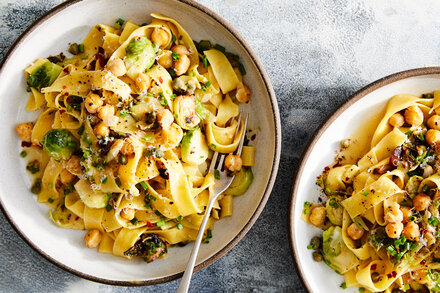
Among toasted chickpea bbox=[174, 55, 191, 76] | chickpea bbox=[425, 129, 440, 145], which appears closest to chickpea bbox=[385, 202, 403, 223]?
chickpea bbox=[425, 129, 440, 145]

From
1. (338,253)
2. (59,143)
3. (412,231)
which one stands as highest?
(59,143)

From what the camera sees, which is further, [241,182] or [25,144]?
[25,144]

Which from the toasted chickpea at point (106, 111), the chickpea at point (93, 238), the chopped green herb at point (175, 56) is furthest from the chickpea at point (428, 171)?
the chickpea at point (93, 238)

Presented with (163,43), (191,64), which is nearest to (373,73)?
(191,64)

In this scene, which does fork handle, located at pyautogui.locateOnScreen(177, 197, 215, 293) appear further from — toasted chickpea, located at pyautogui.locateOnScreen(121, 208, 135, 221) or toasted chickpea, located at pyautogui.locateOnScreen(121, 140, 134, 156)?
toasted chickpea, located at pyautogui.locateOnScreen(121, 140, 134, 156)

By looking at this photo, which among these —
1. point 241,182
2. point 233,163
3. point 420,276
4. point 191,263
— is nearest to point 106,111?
point 233,163

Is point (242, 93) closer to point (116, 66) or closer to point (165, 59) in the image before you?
point (165, 59)
